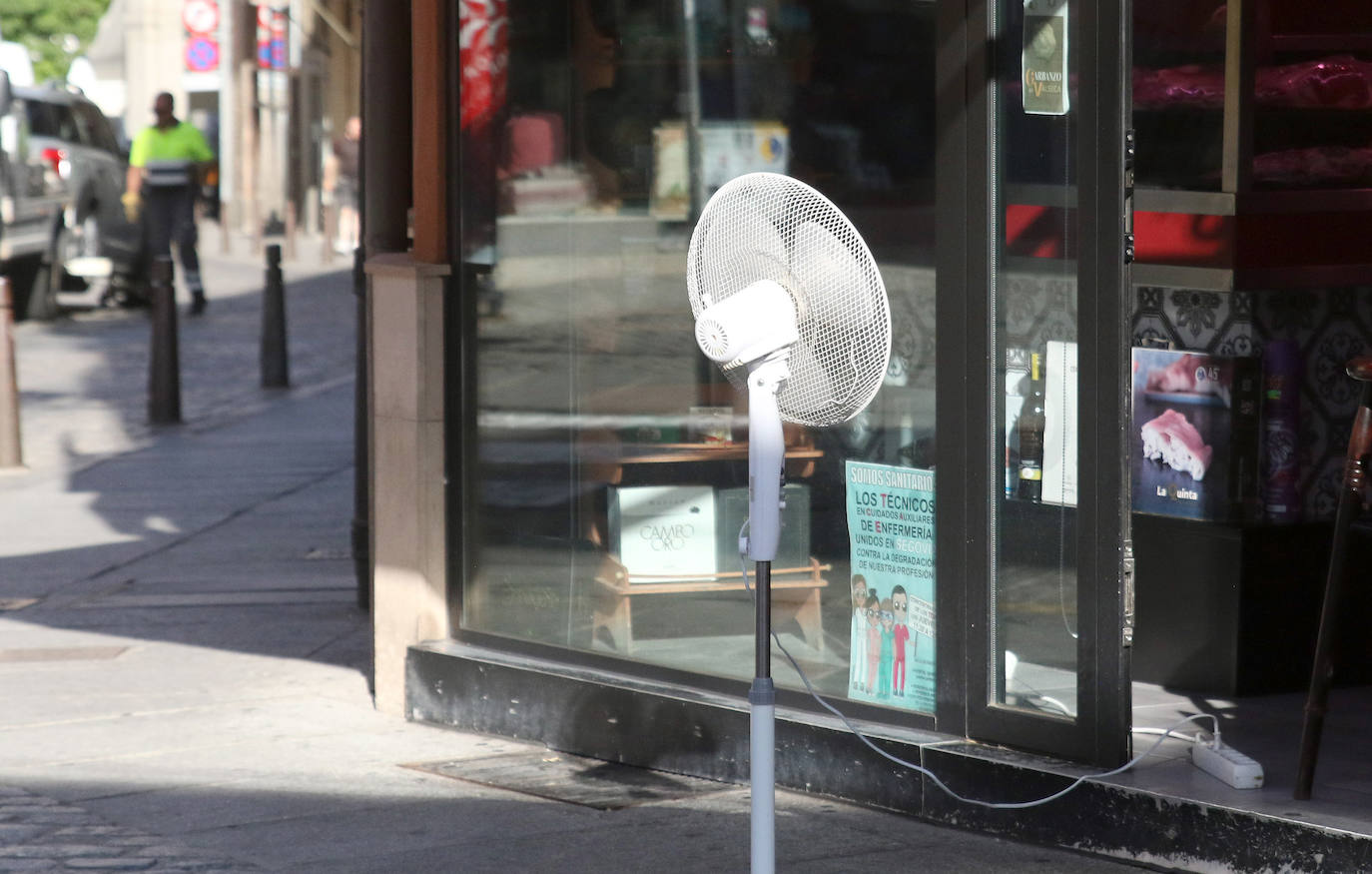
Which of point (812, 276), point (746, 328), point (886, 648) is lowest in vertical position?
point (886, 648)

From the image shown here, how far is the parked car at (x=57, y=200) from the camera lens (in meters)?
20.4

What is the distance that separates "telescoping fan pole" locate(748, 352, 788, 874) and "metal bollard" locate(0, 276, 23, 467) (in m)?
9.04

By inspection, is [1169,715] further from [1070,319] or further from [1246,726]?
[1070,319]

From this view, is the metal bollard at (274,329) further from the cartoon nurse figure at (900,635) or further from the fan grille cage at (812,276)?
the fan grille cage at (812,276)

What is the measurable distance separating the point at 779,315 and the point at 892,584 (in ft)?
5.03

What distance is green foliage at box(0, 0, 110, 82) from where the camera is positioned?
222 ft

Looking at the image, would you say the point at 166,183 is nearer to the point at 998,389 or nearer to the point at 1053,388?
the point at 998,389

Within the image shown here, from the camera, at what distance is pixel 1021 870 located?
5285mm

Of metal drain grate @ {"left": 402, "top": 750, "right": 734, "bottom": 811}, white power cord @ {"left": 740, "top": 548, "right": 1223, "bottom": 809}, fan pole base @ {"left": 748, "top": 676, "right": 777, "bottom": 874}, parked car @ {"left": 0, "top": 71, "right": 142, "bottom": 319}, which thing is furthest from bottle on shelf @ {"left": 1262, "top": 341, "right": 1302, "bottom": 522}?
parked car @ {"left": 0, "top": 71, "right": 142, "bottom": 319}

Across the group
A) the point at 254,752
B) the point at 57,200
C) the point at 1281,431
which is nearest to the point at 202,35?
the point at 57,200

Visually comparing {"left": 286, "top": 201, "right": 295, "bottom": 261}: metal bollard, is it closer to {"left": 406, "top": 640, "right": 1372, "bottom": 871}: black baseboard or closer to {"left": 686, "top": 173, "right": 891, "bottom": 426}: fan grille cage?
{"left": 406, "top": 640, "right": 1372, "bottom": 871}: black baseboard

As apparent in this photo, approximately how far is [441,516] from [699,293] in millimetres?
2500

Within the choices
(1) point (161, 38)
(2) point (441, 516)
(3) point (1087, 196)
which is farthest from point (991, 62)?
(1) point (161, 38)

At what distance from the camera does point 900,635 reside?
5.89 metres
